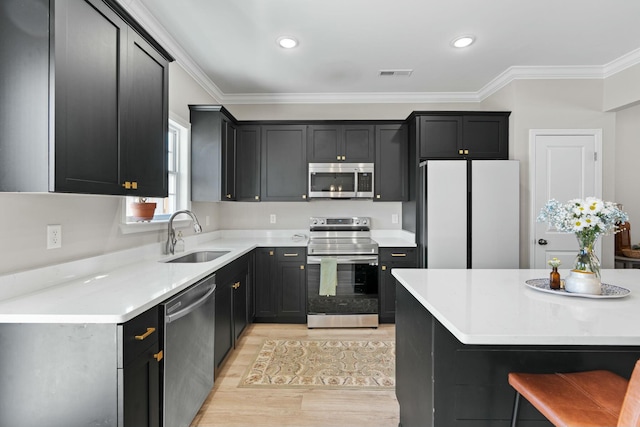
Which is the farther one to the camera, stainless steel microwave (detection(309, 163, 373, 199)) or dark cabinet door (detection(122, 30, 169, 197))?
stainless steel microwave (detection(309, 163, 373, 199))

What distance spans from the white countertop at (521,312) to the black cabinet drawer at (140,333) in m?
1.18

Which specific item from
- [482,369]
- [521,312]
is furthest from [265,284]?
[521,312]

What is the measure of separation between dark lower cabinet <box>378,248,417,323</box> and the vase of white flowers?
210cm

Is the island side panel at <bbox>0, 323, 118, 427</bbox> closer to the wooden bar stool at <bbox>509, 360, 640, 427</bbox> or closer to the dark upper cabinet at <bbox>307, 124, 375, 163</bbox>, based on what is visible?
the wooden bar stool at <bbox>509, 360, 640, 427</bbox>

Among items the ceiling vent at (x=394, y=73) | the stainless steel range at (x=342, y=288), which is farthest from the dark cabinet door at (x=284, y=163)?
the ceiling vent at (x=394, y=73)

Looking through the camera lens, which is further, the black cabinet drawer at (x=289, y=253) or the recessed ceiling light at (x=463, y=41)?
the black cabinet drawer at (x=289, y=253)

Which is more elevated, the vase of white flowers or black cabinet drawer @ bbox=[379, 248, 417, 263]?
the vase of white flowers

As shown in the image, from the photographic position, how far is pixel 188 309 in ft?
5.80

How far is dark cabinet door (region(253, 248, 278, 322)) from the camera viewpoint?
361 centimetres

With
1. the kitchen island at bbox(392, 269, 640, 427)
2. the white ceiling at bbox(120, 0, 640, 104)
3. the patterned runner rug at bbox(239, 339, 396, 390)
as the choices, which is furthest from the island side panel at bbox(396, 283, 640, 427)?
the white ceiling at bbox(120, 0, 640, 104)

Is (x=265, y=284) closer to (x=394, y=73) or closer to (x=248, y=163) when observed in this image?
(x=248, y=163)

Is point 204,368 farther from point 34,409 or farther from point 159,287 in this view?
point 34,409

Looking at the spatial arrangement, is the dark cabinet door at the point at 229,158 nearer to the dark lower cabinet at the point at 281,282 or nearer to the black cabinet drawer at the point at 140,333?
the dark lower cabinet at the point at 281,282

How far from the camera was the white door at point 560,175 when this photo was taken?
132 inches
